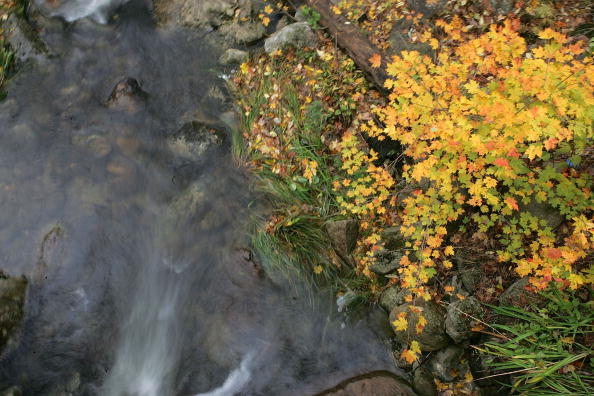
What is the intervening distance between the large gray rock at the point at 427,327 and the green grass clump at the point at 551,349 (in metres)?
→ 0.47

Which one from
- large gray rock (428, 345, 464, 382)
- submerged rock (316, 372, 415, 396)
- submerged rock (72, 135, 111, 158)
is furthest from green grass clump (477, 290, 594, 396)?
submerged rock (72, 135, 111, 158)

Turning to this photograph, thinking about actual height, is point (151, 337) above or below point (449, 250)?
below

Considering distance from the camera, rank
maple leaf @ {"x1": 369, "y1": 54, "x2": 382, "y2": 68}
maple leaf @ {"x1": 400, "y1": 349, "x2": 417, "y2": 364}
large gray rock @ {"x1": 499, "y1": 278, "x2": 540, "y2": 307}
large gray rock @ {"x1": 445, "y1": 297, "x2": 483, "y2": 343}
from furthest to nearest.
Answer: maple leaf @ {"x1": 369, "y1": 54, "x2": 382, "y2": 68} < maple leaf @ {"x1": 400, "y1": 349, "x2": 417, "y2": 364} < large gray rock @ {"x1": 445, "y1": 297, "x2": 483, "y2": 343} < large gray rock @ {"x1": 499, "y1": 278, "x2": 540, "y2": 307}

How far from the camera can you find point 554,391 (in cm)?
295

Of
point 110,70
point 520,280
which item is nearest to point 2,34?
point 110,70

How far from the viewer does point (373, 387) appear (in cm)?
369

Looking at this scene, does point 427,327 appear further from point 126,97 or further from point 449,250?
point 126,97

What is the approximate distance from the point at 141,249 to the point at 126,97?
215 cm

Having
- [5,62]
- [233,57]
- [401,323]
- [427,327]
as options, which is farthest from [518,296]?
[5,62]

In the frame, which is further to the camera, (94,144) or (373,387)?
(94,144)

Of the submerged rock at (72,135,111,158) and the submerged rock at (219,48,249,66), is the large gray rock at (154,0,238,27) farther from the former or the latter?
the submerged rock at (72,135,111,158)

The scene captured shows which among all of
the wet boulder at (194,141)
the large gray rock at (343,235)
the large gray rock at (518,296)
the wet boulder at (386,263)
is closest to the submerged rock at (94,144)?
the wet boulder at (194,141)

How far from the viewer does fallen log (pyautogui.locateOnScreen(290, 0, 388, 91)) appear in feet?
15.0

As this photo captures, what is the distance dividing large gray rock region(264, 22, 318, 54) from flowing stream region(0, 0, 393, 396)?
1012mm
